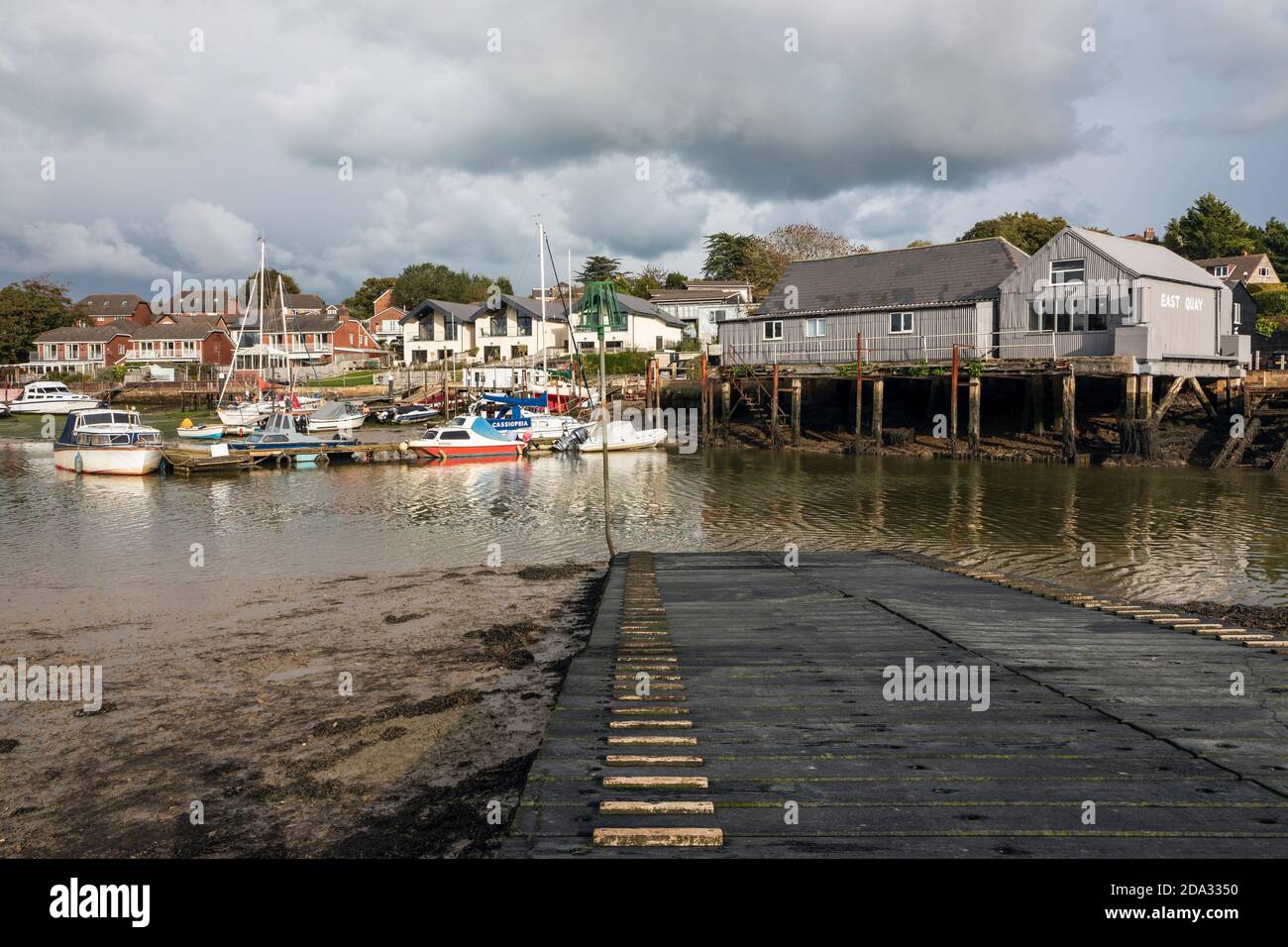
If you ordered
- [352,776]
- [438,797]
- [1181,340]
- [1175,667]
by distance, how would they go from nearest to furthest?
[438,797] < [352,776] < [1175,667] < [1181,340]

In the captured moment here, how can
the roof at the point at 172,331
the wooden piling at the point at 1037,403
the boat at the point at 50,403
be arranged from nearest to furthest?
the wooden piling at the point at 1037,403 < the boat at the point at 50,403 < the roof at the point at 172,331

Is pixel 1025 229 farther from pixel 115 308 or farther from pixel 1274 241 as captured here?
pixel 115 308

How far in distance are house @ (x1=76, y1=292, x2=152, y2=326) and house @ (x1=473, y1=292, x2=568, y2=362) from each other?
72156 mm

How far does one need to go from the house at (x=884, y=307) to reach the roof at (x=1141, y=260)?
3.77m

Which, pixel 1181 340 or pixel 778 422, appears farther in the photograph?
pixel 778 422

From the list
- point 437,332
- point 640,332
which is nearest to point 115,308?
point 437,332

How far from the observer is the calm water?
19266mm

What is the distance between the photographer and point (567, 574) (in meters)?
18.1

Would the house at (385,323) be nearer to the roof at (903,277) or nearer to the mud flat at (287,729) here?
the roof at (903,277)

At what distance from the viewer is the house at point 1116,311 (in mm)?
38875

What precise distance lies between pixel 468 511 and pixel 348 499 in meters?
5.83

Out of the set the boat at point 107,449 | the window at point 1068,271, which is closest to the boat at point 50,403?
the boat at point 107,449
